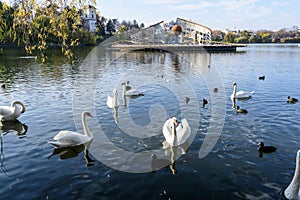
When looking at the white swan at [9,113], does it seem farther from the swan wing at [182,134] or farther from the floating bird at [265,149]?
the floating bird at [265,149]

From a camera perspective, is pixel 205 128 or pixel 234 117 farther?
pixel 234 117

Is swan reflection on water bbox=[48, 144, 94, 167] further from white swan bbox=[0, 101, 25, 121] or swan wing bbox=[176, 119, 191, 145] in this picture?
white swan bbox=[0, 101, 25, 121]

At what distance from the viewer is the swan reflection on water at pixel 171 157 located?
9.25m

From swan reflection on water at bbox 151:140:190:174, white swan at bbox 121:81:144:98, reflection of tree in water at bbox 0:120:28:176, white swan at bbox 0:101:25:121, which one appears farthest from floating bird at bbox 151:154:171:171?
white swan at bbox 121:81:144:98

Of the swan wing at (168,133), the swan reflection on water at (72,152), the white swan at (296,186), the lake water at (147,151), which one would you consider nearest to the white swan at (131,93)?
the lake water at (147,151)

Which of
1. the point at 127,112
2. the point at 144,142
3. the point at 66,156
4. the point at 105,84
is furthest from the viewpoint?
the point at 105,84

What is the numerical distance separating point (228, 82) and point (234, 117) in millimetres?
13319

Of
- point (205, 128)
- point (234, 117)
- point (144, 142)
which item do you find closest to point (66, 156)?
point (144, 142)

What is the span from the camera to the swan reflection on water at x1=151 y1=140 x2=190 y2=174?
925 centimetres

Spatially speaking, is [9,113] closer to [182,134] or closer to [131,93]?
[131,93]

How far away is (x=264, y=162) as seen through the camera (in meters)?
9.52

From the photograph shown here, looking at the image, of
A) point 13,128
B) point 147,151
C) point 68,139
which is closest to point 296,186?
point 147,151

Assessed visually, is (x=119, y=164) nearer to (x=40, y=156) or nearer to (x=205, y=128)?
(x=40, y=156)

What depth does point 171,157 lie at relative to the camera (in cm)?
1008
